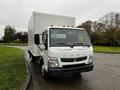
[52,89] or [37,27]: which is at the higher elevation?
[37,27]

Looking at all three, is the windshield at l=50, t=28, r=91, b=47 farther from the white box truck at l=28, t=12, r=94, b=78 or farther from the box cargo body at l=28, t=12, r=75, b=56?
the box cargo body at l=28, t=12, r=75, b=56

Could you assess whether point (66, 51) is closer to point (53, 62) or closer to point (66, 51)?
point (66, 51)

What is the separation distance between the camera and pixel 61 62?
6.55m

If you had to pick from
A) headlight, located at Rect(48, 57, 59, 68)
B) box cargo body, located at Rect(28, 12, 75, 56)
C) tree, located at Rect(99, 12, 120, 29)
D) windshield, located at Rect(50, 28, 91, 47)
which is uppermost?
tree, located at Rect(99, 12, 120, 29)

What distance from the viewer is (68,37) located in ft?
23.6

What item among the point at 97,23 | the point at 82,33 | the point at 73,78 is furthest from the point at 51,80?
the point at 97,23

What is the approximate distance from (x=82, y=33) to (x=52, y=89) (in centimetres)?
274

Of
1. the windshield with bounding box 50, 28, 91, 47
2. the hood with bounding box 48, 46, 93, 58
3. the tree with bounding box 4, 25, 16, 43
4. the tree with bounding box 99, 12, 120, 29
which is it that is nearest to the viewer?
the hood with bounding box 48, 46, 93, 58

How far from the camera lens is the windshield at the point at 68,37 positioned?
690 cm

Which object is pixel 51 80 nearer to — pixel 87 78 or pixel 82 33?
pixel 87 78

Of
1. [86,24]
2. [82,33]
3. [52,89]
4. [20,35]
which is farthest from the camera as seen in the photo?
[20,35]

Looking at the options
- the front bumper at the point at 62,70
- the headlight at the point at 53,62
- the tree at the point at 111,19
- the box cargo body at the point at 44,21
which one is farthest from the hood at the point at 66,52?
the tree at the point at 111,19

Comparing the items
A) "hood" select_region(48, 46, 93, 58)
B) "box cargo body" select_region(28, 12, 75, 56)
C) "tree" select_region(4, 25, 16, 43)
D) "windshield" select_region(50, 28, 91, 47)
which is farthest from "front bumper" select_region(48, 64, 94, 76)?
"tree" select_region(4, 25, 16, 43)

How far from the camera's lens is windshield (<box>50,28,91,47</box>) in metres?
6.90
